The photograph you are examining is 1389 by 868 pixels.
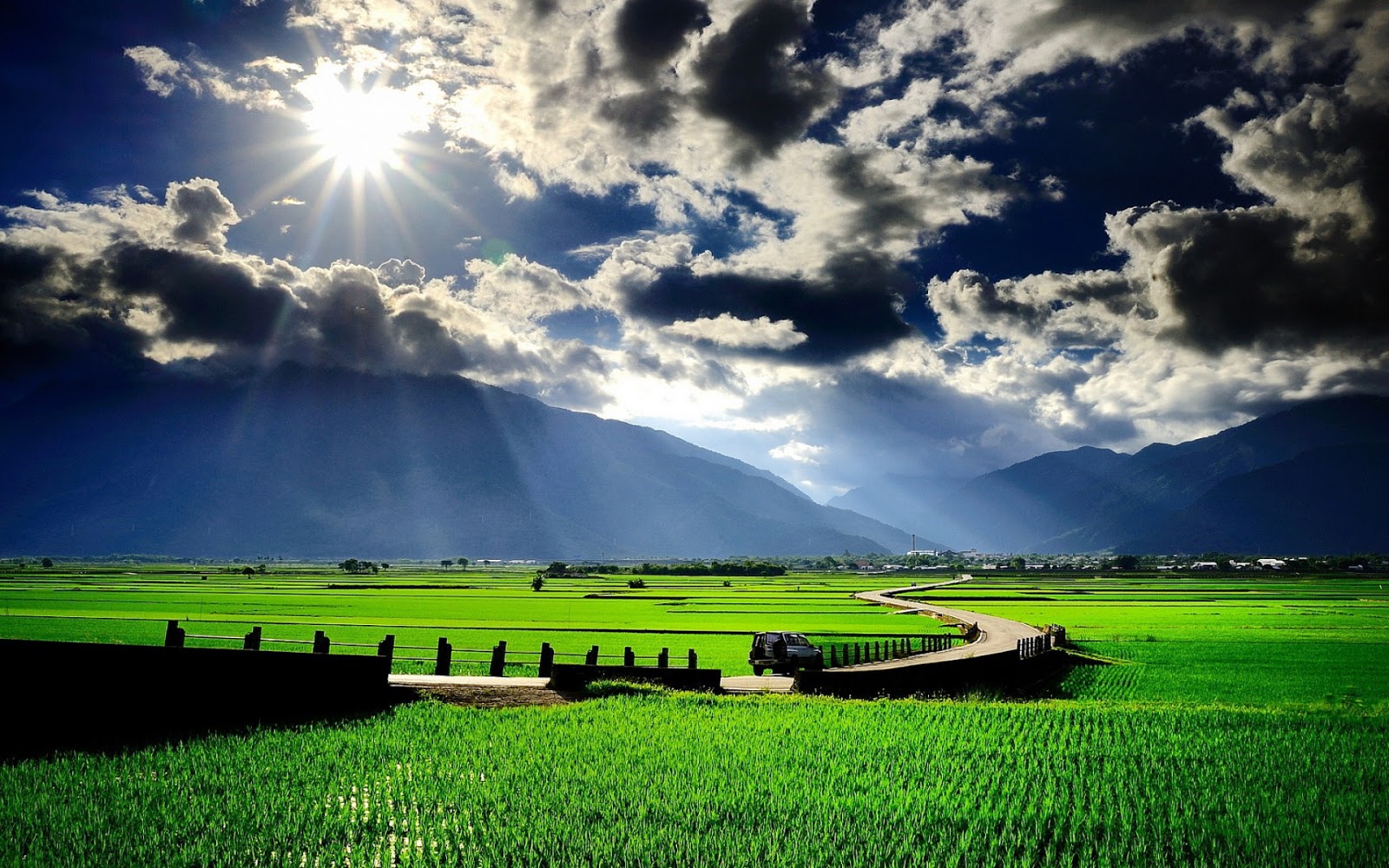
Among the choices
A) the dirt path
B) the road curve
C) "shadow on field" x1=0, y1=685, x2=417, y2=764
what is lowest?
the road curve

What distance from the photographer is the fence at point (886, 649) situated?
33219mm

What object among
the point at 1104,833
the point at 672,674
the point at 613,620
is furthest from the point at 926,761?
the point at 613,620

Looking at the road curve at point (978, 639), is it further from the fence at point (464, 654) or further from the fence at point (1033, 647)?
the fence at point (464, 654)

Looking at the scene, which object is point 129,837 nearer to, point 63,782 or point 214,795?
point 214,795

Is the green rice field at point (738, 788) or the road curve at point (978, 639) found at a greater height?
the green rice field at point (738, 788)

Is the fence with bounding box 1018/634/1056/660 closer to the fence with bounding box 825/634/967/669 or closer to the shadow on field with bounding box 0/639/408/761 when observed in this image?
the fence with bounding box 825/634/967/669

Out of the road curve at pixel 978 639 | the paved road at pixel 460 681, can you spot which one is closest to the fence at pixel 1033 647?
the road curve at pixel 978 639

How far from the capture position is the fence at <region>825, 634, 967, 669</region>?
3322 centimetres

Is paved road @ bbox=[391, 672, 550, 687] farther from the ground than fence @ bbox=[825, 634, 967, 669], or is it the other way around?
paved road @ bbox=[391, 672, 550, 687]

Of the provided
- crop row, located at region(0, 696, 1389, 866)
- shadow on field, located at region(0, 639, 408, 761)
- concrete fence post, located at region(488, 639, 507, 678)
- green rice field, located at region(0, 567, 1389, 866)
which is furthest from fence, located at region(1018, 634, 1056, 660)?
shadow on field, located at region(0, 639, 408, 761)

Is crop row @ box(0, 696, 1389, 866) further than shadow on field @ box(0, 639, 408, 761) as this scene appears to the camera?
No

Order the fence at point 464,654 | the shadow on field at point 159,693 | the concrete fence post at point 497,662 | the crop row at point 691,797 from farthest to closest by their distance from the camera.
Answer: the concrete fence post at point 497,662, the fence at point 464,654, the shadow on field at point 159,693, the crop row at point 691,797

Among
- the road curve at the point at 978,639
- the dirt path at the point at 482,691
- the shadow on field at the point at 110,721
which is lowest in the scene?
the road curve at the point at 978,639

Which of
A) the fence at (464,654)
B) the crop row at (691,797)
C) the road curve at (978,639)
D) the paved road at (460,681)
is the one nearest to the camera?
the crop row at (691,797)
